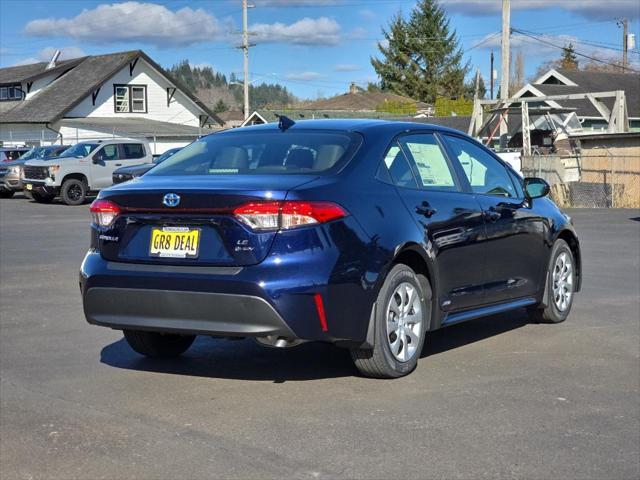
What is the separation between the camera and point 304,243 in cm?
579

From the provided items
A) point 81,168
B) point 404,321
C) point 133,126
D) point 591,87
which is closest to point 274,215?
point 404,321

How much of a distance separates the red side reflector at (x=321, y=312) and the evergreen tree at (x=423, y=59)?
282 ft

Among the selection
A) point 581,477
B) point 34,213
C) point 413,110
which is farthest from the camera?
point 413,110

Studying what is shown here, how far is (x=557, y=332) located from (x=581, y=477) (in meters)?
3.65

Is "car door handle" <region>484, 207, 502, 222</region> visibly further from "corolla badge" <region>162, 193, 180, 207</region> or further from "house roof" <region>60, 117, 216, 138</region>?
"house roof" <region>60, 117, 216, 138</region>

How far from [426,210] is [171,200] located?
178cm

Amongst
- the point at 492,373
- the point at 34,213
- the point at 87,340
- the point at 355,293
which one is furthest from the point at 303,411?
the point at 34,213

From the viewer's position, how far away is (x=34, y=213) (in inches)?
1038

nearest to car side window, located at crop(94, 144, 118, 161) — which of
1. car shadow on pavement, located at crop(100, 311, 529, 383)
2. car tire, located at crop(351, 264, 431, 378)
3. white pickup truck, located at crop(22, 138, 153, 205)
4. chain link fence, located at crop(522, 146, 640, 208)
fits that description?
white pickup truck, located at crop(22, 138, 153, 205)

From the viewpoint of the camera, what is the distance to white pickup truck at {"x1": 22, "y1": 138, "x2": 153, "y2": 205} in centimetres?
→ 3055

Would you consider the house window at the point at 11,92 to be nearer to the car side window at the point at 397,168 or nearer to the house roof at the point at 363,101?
the house roof at the point at 363,101

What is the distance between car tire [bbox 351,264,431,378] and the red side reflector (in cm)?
43

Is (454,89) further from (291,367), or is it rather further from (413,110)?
(291,367)

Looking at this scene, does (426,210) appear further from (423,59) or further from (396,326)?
(423,59)
